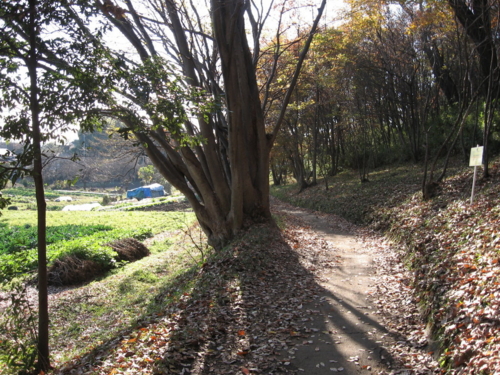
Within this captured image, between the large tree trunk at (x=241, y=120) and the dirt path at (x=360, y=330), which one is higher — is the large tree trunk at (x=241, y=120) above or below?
above

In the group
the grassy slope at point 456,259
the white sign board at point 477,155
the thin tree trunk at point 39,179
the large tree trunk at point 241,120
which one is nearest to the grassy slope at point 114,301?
the thin tree trunk at point 39,179

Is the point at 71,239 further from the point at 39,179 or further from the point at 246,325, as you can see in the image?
the point at 246,325

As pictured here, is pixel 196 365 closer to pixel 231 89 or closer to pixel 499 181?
pixel 231 89

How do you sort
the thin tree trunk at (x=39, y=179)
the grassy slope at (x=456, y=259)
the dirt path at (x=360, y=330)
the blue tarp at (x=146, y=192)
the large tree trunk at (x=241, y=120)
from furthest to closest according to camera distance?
the blue tarp at (x=146, y=192) < the large tree trunk at (x=241, y=120) < the thin tree trunk at (x=39, y=179) < the dirt path at (x=360, y=330) < the grassy slope at (x=456, y=259)

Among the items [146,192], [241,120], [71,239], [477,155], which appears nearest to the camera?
[477,155]

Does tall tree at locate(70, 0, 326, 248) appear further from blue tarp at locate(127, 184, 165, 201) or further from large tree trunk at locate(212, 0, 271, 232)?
blue tarp at locate(127, 184, 165, 201)

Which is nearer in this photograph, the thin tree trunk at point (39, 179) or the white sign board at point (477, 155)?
the thin tree trunk at point (39, 179)

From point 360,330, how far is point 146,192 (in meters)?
A: 57.3

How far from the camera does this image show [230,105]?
30.8ft

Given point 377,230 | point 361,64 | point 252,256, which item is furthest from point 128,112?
point 361,64

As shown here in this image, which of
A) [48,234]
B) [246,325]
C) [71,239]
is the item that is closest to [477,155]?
[246,325]

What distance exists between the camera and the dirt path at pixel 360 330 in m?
4.28

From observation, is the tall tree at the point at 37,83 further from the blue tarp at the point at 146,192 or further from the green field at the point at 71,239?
the blue tarp at the point at 146,192

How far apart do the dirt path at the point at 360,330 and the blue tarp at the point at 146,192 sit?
160ft
